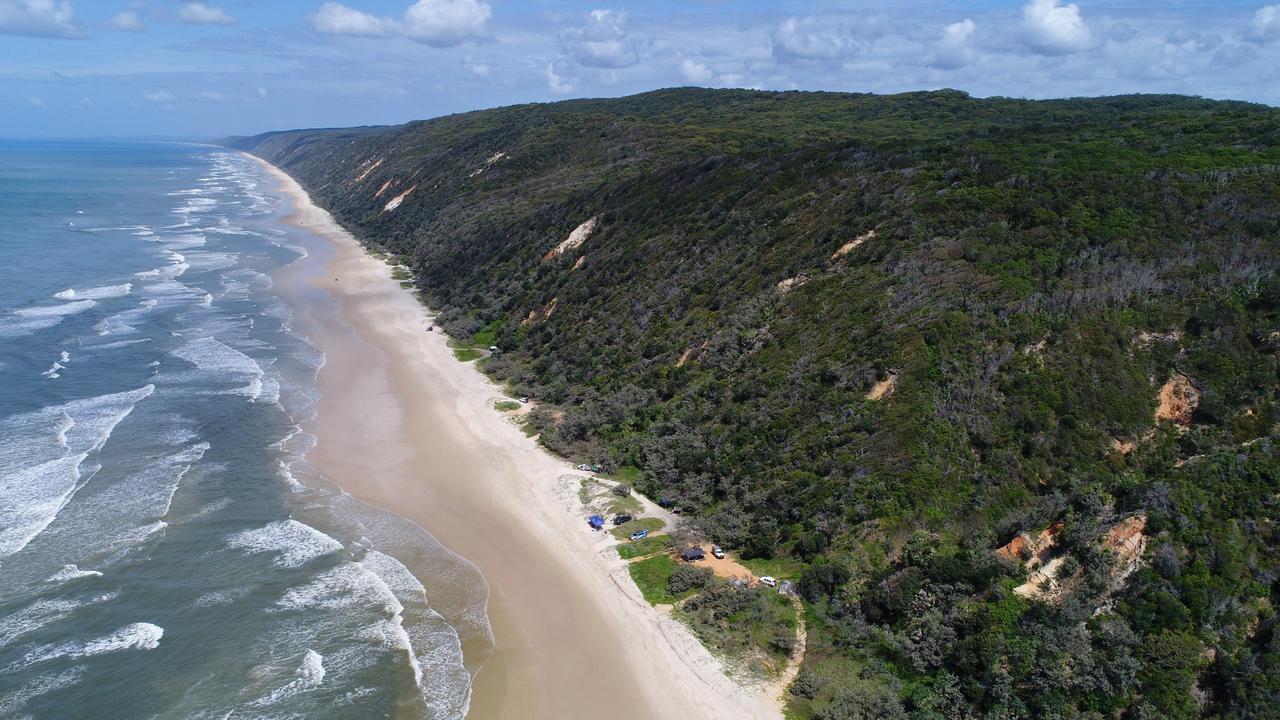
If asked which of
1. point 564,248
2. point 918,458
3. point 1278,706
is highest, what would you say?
point 564,248

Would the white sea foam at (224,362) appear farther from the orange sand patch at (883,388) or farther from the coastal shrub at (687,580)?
the orange sand patch at (883,388)

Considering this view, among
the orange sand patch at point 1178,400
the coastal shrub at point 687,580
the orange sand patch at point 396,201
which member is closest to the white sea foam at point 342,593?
the coastal shrub at point 687,580

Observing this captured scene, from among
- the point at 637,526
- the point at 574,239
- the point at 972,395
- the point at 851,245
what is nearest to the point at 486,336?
the point at 574,239

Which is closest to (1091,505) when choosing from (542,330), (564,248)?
(542,330)

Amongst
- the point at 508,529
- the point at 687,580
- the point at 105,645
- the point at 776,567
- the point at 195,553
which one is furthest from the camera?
the point at 508,529

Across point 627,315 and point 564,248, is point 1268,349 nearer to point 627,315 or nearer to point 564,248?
point 627,315

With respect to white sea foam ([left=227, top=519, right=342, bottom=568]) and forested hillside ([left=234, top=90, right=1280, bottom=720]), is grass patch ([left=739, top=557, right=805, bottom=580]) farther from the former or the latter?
white sea foam ([left=227, top=519, right=342, bottom=568])

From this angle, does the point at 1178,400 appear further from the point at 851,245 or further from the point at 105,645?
the point at 105,645
